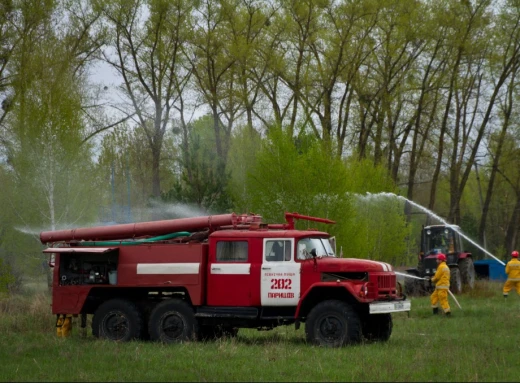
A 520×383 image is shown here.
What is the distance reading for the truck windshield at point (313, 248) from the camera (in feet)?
53.7

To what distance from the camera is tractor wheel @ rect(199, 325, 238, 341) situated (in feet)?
57.9

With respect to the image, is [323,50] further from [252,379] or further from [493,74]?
[252,379]

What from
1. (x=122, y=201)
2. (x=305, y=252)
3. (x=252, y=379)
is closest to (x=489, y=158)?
(x=122, y=201)

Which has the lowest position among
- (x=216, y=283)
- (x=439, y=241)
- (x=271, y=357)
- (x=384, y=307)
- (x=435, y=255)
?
(x=271, y=357)

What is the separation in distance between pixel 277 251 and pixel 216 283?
1.37m

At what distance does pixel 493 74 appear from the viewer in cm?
4781

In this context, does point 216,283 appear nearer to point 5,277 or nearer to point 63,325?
point 63,325

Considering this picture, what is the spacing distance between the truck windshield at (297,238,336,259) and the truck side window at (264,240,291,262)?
216 millimetres

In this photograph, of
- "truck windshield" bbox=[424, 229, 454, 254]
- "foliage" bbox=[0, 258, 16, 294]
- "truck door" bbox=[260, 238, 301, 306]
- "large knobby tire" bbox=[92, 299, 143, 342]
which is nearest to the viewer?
"truck door" bbox=[260, 238, 301, 306]

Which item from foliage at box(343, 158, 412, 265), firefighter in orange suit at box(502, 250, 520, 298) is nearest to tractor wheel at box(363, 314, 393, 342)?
firefighter in orange suit at box(502, 250, 520, 298)

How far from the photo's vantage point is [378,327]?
16.7m

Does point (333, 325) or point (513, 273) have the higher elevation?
point (513, 273)

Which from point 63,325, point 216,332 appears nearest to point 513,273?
point 216,332

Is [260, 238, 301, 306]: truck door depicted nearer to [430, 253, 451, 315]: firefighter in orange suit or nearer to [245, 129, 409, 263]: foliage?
[430, 253, 451, 315]: firefighter in orange suit
